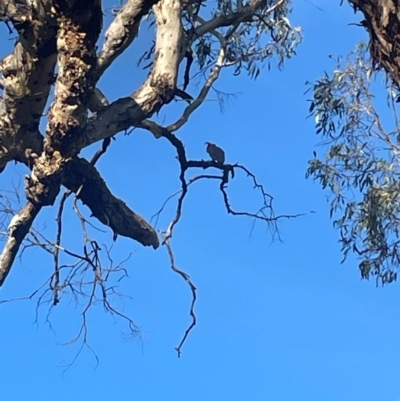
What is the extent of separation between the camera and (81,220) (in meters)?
4.75

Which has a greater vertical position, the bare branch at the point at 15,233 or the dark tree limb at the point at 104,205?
the dark tree limb at the point at 104,205

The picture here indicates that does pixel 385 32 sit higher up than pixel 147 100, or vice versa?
pixel 147 100

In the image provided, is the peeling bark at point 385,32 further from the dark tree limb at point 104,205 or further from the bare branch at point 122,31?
the dark tree limb at point 104,205

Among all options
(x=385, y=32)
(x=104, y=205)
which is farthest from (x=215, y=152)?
(x=385, y=32)

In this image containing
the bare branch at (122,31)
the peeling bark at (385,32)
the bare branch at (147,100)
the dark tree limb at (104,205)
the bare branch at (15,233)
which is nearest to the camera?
the peeling bark at (385,32)

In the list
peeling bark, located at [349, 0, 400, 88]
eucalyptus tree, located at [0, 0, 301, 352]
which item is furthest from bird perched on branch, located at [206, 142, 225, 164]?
peeling bark, located at [349, 0, 400, 88]

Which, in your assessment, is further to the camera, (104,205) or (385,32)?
(104,205)

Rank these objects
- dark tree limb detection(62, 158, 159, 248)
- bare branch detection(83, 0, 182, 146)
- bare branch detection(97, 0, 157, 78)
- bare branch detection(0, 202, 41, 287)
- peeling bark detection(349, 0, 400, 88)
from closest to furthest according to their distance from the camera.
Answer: peeling bark detection(349, 0, 400, 88) → bare branch detection(97, 0, 157, 78) → bare branch detection(83, 0, 182, 146) → bare branch detection(0, 202, 41, 287) → dark tree limb detection(62, 158, 159, 248)

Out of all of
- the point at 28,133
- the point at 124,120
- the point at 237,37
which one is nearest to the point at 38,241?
the point at 28,133

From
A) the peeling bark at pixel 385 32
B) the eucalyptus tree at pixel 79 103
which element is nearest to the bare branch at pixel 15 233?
the eucalyptus tree at pixel 79 103

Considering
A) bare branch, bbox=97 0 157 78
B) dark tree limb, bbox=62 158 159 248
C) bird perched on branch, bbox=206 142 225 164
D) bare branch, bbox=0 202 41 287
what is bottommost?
bare branch, bbox=0 202 41 287

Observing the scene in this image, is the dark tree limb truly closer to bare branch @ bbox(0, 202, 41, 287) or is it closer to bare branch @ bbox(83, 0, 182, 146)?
bare branch @ bbox(0, 202, 41, 287)

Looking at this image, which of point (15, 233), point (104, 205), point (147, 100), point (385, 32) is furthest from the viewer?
point (104, 205)

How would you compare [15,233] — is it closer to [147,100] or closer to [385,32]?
[147,100]
